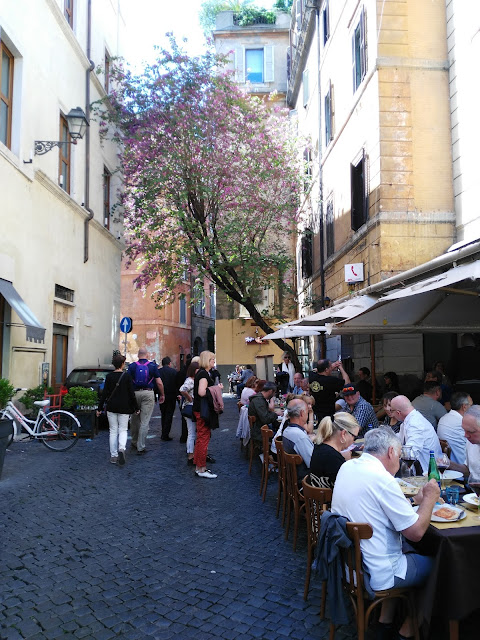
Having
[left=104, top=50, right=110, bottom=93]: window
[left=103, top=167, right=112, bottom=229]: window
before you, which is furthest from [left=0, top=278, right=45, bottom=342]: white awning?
[left=104, top=50, right=110, bottom=93]: window

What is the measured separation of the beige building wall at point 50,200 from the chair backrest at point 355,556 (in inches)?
367

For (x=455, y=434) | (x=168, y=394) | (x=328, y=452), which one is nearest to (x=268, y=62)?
(x=168, y=394)

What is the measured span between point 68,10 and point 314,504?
51.4 ft

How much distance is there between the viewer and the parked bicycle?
30.0 feet

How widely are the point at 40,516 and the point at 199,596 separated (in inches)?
101

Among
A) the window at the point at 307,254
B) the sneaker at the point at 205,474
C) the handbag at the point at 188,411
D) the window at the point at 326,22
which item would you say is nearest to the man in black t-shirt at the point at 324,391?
the sneaker at the point at 205,474

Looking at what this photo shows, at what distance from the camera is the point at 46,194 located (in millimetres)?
12641

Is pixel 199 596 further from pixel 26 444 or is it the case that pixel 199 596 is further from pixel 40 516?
pixel 26 444

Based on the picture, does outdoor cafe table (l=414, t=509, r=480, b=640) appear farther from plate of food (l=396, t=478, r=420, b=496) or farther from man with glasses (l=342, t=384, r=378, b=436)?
man with glasses (l=342, t=384, r=378, b=436)

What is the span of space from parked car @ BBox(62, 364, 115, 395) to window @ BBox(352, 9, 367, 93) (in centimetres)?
887

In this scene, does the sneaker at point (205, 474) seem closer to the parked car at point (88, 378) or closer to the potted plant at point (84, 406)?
the potted plant at point (84, 406)

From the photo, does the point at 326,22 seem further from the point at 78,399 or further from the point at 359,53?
the point at 78,399

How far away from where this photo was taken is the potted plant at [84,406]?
10.8 metres

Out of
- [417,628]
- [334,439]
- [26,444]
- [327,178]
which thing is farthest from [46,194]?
[417,628]
